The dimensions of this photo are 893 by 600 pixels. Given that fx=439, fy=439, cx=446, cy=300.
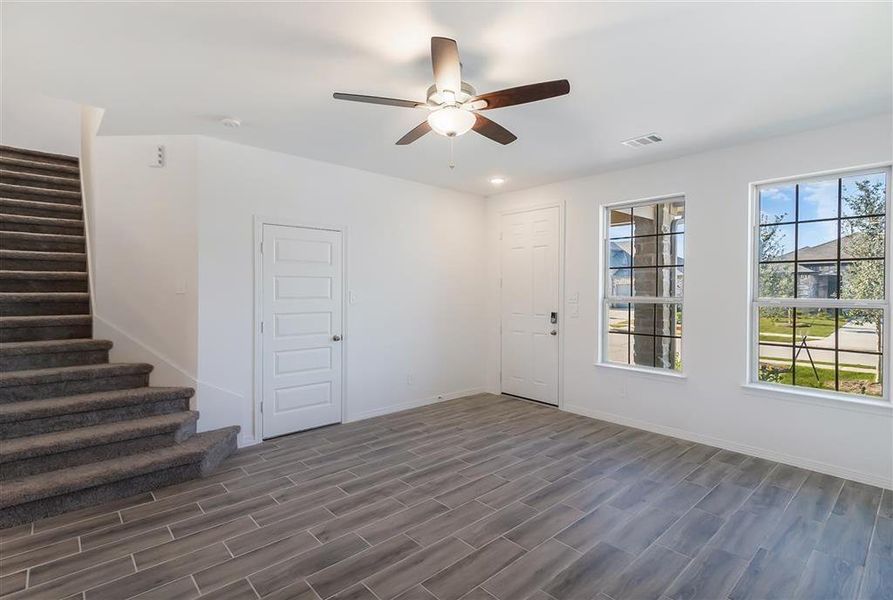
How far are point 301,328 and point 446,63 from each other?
9.98ft

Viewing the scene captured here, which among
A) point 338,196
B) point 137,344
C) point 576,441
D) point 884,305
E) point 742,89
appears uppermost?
point 742,89

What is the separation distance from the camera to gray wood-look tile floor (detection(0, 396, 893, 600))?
2.11m

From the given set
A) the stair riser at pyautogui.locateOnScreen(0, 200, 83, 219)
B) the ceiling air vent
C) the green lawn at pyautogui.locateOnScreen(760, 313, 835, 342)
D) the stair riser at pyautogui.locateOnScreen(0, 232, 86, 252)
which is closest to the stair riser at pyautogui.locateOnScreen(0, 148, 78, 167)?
the stair riser at pyautogui.locateOnScreen(0, 200, 83, 219)

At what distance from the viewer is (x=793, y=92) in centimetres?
284

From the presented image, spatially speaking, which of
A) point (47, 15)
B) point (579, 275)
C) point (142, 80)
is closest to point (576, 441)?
point (579, 275)

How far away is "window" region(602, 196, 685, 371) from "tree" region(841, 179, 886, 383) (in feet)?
3.92

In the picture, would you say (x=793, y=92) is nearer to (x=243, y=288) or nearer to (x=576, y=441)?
(x=576, y=441)

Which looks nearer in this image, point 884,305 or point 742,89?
point 742,89

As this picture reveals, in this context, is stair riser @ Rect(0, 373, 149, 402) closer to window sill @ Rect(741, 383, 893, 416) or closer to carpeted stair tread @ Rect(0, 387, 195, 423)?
carpeted stair tread @ Rect(0, 387, 195, 423)

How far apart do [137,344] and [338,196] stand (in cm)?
230

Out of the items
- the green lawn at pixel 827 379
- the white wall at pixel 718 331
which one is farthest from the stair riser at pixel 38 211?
the green lawn at pixel 827 379

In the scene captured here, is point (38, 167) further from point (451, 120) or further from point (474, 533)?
point (474, 533)

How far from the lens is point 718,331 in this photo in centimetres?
399

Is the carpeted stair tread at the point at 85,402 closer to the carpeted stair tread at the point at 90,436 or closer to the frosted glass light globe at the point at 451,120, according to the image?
the carpeted stair tread at the point at 90,436
